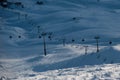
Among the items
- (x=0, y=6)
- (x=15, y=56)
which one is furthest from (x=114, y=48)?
(x=0, y=6)

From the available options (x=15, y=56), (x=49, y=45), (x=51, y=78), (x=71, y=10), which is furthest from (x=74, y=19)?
(x=51, y=78)

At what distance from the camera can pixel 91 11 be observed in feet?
90.4

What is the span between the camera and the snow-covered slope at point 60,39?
8459 mm

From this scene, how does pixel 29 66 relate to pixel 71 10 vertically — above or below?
below

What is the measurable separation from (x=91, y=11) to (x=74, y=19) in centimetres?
351

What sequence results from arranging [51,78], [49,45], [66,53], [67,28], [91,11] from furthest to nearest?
[91,11]
[67,28]
[49,45]
[66,53]
[51,78]

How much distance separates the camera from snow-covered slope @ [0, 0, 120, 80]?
27.8 ft

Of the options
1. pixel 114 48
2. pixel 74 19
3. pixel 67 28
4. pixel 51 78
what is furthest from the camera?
pixel 74 19

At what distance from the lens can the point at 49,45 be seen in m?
18.5

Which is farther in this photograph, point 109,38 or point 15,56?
point 109,38

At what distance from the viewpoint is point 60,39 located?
20.1 m

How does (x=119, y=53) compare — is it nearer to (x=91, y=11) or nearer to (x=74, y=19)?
(x=74, y=19)

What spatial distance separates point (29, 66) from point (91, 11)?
14.9 metres

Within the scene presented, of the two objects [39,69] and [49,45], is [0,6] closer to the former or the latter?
[49,45]
